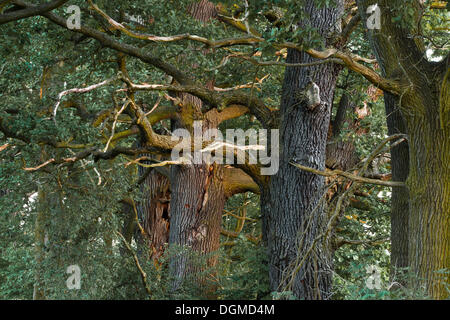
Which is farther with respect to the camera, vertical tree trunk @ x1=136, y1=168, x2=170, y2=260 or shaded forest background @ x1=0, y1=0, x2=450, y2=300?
vertical tree trunk @ x1=136, y1=168, x2=170, y2=260

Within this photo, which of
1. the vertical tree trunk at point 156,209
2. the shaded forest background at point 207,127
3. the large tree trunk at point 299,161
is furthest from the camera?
the vertical tree trunk at point 156,209

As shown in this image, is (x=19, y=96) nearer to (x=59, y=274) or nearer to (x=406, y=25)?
(x=59, y=274)

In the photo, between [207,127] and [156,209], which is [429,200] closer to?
[207,127]

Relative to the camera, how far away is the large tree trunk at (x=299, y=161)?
929cm

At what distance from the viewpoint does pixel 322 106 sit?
31.5 ft

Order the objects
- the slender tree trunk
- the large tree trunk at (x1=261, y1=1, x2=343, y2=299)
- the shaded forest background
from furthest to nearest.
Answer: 1. the large tree trunk at (x1=261, y1=1, x2=343, y2=299)
2. the slender tree trunk
3. the shaded forest background

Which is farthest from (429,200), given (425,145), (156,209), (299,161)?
(156,209)

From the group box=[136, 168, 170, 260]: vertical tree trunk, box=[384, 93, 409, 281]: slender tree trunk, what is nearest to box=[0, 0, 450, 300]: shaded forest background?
box=[384, 93, 409, 281]: slender tree trunk

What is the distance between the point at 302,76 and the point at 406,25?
298 centimetres

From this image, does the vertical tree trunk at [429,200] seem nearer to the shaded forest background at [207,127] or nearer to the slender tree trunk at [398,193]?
the shaded forest background at [207,127]

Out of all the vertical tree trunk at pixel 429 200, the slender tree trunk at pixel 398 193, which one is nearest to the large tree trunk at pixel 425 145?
the vertical tree trunk at pixel 429 200

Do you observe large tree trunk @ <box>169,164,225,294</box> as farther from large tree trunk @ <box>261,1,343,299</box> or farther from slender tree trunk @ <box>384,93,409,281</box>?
slender tree trunk @ <box>384,93,409,281</box>

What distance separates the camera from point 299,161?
9.43 m

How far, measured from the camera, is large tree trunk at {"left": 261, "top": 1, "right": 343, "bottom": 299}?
9289mm
